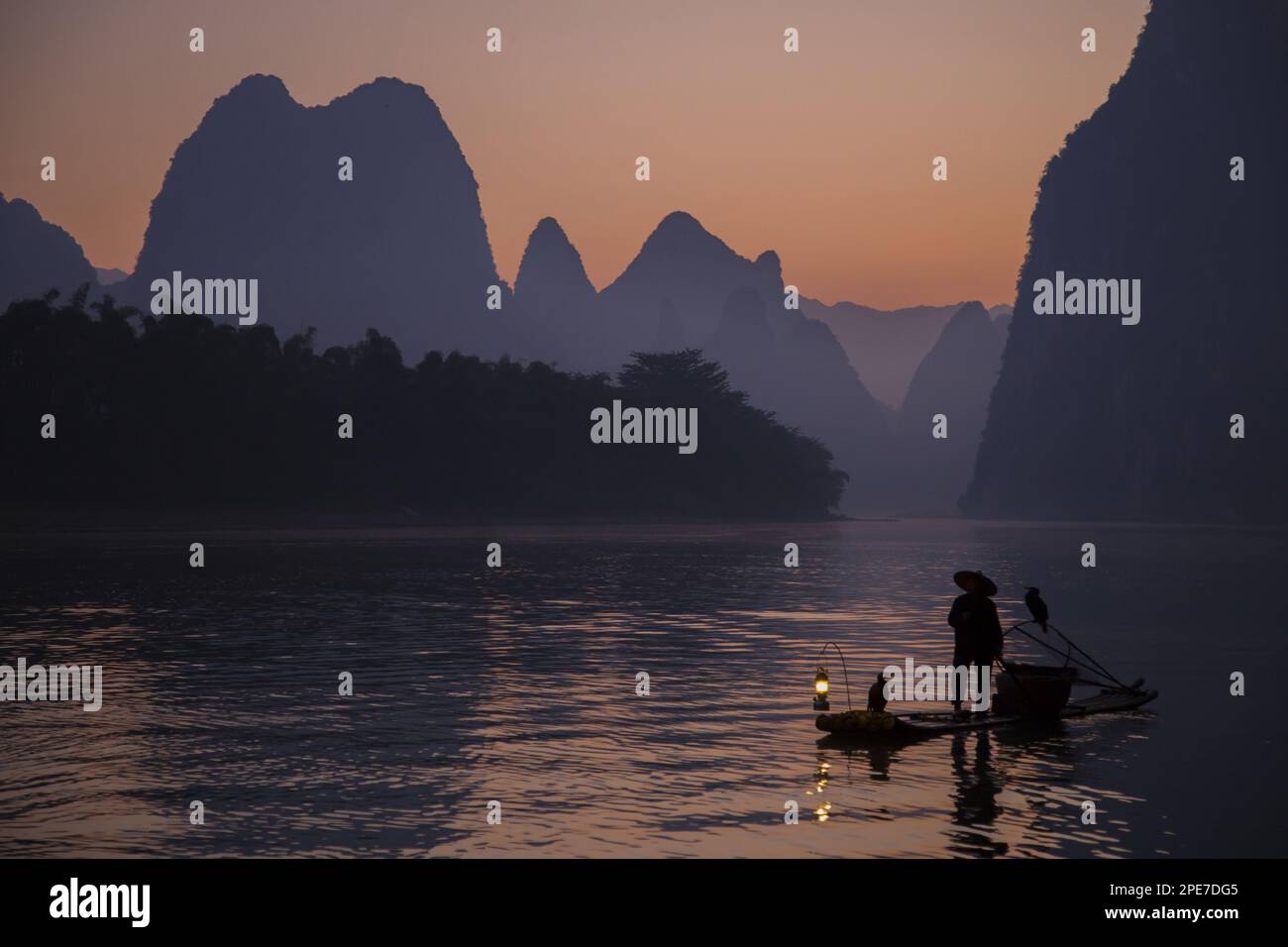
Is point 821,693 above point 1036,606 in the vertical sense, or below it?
below

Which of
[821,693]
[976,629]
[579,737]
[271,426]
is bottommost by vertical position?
[579,737]

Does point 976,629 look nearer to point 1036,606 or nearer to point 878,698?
point 1036,606

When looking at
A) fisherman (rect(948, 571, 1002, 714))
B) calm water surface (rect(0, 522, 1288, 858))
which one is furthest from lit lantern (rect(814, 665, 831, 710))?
fisherman (rect(948, 571, 1002, 714))

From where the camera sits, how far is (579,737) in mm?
21531

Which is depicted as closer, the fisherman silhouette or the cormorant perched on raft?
the fisherman silhouette

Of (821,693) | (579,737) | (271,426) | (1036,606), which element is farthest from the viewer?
(271,426)

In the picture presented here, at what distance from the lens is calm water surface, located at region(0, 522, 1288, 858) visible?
1537 cm

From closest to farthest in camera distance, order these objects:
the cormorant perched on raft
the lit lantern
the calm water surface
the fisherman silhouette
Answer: the calm water surface < the fisherman silhouette < the lit lantern < the cormorant perched on raft

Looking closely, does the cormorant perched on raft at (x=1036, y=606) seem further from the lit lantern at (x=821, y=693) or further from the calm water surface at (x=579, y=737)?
the lit lantern at (x=821, y=693)

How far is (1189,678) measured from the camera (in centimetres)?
3039

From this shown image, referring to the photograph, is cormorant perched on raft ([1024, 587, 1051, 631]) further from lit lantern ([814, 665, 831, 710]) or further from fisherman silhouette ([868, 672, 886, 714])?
lit lantern ([814, 665, 831, 710])

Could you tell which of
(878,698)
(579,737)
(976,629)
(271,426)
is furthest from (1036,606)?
(271,426)

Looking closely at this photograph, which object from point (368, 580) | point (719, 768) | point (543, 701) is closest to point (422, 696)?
point (543, 701)
